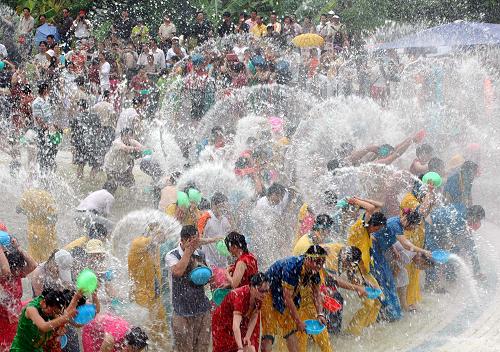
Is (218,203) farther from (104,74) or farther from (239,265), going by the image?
(104,74)

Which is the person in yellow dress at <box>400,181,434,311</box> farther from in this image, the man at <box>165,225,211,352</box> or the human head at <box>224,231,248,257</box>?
the man at <box>165,225,211,352</box>

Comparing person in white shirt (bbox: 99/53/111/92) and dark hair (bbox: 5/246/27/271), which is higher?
dark hair (bbox: 5/246/27/271)

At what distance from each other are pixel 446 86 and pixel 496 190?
4729mm

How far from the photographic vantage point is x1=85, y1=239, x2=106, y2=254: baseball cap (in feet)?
25.1

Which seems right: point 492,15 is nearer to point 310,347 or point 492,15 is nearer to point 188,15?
point 188,15

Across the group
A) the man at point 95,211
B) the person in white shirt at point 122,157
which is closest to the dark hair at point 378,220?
the man at point 95,211

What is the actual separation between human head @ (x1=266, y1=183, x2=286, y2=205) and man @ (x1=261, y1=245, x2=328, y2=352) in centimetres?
243

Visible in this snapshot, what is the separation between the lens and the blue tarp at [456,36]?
706 inches

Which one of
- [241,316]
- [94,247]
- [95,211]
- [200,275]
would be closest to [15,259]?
[94,247]

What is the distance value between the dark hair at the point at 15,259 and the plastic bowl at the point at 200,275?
135cm

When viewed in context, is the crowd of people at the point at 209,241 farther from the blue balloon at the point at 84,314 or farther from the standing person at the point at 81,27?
the standing person at the point at 81,27

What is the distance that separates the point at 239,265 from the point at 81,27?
14.9 metres

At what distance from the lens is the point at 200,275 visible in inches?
273

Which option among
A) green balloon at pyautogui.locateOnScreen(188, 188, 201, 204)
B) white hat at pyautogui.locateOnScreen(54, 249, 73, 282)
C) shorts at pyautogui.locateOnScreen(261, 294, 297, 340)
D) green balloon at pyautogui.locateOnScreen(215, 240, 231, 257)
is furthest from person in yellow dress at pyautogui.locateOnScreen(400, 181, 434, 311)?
white hat at pyautogui.locateOnScreen(54, 249, 73, 282)
